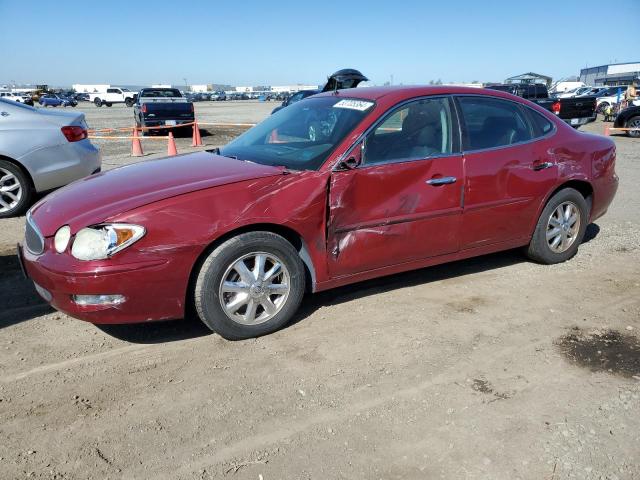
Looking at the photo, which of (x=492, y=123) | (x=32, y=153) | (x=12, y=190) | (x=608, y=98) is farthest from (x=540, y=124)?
(x=608, y=98)

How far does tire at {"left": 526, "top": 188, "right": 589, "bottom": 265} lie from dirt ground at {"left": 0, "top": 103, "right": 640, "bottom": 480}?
512mm

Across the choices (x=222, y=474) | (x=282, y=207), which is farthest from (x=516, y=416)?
(x=282, y=207)

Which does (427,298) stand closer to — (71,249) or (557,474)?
(557,474)

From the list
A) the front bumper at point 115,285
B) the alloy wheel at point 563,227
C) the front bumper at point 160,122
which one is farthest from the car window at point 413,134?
the front bumper at point 160,122

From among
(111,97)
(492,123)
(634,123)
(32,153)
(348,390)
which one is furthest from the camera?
(111,97)

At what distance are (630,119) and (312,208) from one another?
17419 mm

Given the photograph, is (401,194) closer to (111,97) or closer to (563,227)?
(563,227)

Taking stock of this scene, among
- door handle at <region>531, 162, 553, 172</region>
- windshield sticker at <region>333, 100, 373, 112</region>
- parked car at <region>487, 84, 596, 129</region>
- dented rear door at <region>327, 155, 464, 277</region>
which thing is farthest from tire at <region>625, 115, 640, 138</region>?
windshield sticker at <region>333, 100, 373, 112</region>

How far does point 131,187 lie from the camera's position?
3.46 metres

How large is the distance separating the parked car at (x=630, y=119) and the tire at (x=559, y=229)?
14.8 m

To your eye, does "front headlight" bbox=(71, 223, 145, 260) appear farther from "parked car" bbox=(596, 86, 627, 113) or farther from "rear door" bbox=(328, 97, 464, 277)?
"parked car" bbox=(596, 86, 627, 113)

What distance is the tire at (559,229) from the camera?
4.71 meters

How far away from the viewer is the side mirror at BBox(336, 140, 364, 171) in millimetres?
3621

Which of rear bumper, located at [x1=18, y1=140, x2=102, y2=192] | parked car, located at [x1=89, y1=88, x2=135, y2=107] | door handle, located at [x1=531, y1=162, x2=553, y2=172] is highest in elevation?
door handle, located at [x1=531, y1=162, x2=553, y2=172]
